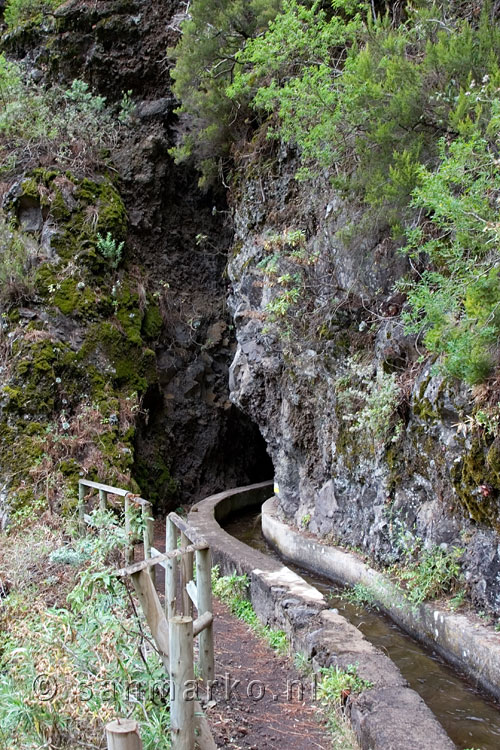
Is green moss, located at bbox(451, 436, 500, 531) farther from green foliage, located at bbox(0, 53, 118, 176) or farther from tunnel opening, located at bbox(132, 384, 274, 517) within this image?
green foliage, located at bbox(0, 53, 118, 176)

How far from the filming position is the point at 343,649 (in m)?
4.19

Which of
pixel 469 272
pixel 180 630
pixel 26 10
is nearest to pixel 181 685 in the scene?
pixel 180 630

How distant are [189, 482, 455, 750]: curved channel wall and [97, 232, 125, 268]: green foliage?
21.6 feet

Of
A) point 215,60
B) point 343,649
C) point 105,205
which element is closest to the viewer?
point 343,649

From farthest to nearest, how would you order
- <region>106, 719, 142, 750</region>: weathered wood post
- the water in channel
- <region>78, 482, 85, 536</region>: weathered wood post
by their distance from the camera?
<region>78, 482, 85, 536</region>: weathered wood post < the water in channel < <region>106, 719, 142, 750</region>: weathered wood post

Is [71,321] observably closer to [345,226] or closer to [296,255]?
[296,255]

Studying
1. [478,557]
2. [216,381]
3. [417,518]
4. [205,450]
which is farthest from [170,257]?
[478,557]

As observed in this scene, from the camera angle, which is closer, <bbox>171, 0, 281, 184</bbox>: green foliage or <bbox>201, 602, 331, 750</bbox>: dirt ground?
<bbox>201, 602, 331, 750</bbox>: dirt ground

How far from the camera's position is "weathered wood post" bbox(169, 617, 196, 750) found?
103 inches

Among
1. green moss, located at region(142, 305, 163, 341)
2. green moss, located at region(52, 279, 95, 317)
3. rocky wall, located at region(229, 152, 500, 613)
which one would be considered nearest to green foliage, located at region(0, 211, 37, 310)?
green moss, located at region(52, 279, 95, 317)

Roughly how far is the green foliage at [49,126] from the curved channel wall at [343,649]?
31.0 feet

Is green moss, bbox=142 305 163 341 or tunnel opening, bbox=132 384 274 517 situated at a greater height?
green moss, bbox=142 305 163 341

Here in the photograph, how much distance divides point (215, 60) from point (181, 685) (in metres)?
11.0

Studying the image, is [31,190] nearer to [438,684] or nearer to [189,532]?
[189,532]
